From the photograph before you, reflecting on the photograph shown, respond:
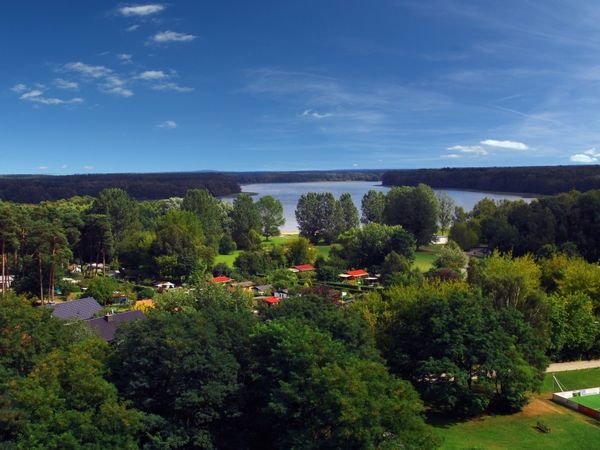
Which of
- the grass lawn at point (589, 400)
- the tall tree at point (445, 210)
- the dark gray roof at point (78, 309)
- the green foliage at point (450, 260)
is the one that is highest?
the tall tree at point (445, 210)

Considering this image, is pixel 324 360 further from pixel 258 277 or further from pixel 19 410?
pixel 258 277

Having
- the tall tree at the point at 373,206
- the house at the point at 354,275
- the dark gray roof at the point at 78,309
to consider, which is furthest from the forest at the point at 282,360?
the tall tree at the point at 373,206

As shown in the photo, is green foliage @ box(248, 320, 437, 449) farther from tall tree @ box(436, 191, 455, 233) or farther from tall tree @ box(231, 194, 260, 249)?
tall tree @ box(436, 191, 455, 233)

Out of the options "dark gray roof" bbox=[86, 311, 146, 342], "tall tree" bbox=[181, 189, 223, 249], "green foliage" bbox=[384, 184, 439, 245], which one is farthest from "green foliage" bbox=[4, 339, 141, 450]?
"green foliage" bbox=[384, 184, 439, 245]

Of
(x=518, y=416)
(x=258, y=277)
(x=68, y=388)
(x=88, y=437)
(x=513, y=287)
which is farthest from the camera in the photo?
(x=258, y=277)

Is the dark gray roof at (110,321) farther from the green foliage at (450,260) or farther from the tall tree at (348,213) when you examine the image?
the tall tree at (348,213)

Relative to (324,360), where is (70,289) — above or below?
below

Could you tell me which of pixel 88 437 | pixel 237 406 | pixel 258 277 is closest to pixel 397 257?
pixel 258 277
